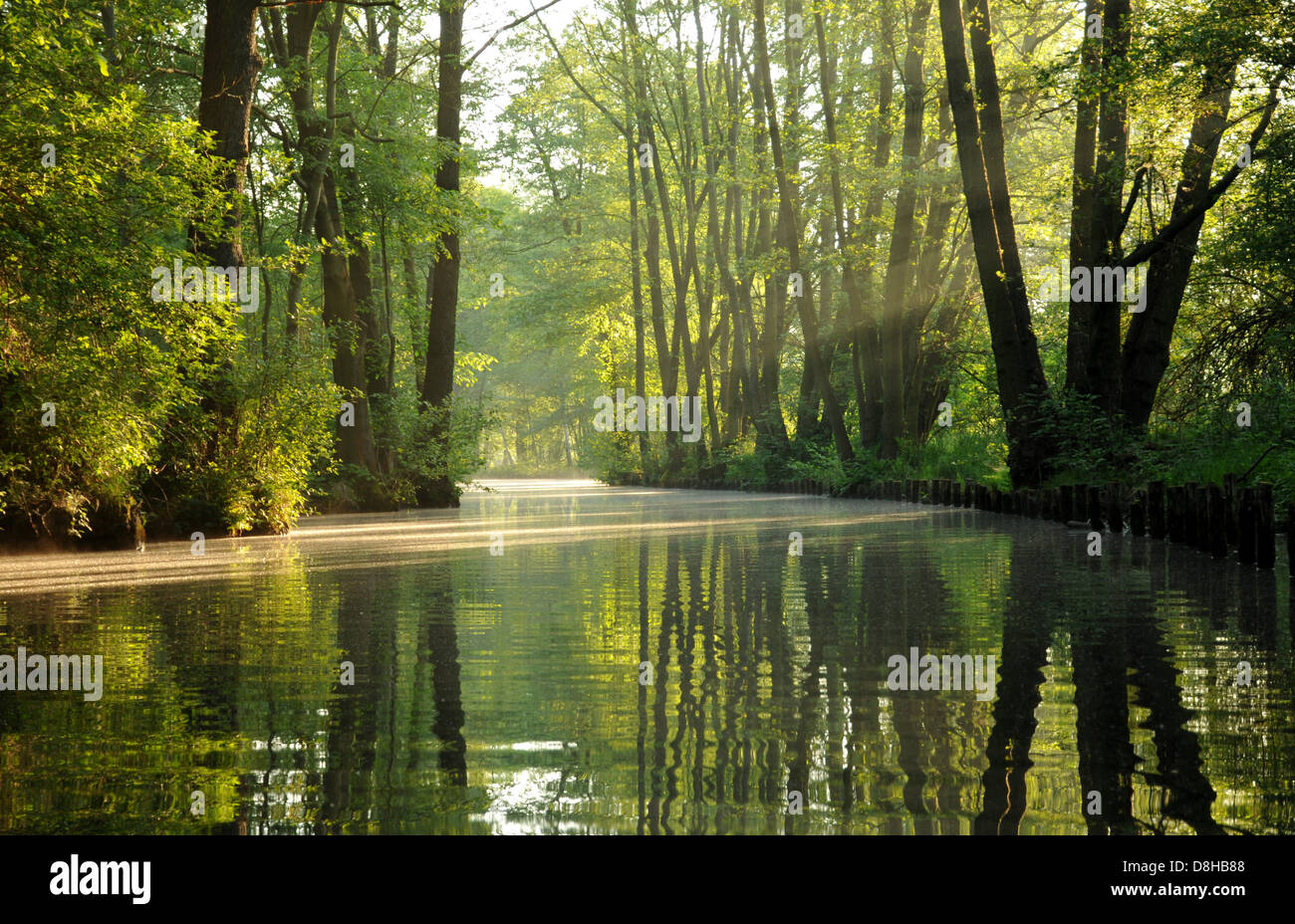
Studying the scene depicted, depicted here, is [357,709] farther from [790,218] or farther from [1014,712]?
[790,218]

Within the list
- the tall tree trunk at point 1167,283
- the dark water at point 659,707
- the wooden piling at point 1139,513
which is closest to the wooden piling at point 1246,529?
the dark water at point 659,707

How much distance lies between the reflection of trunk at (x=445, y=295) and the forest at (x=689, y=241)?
0.09m

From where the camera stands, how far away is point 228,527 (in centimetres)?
1741

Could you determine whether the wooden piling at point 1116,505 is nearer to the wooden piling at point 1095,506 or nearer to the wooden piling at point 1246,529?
the wooden piling at point 1095,506

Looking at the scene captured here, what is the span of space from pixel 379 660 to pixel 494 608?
7.10 ft

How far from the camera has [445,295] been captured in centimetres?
2966

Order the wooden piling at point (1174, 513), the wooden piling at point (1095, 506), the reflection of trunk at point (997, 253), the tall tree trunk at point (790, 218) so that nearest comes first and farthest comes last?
the wooden piling at point (1174, 513)
the wooden piling at point (1095, 506)
the reflection of trunk at point (997, 253)
the tall tree trunk at point (790, 218)

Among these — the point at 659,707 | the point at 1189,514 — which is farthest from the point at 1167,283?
the point at 659,707

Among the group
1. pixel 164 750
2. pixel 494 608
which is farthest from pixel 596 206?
pixel 164 750

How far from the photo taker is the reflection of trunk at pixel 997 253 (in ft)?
65.0

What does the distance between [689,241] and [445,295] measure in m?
19.8

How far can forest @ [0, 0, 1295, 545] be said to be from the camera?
12992 mm

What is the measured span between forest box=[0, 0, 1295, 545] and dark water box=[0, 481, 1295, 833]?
4578mm
